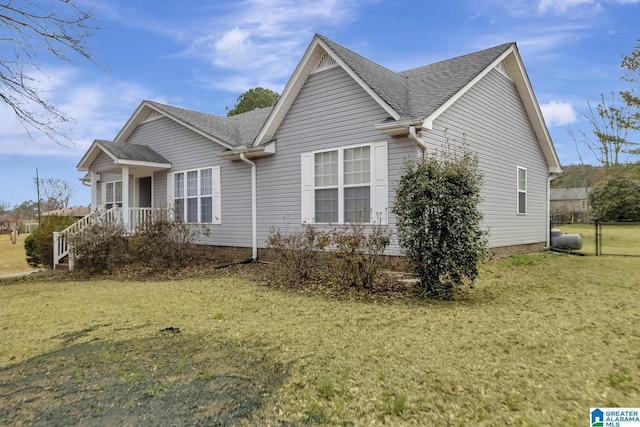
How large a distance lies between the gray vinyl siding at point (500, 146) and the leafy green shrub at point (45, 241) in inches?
461

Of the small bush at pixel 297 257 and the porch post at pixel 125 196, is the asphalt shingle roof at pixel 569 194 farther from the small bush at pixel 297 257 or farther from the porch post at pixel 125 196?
the porch post at pixel 125 196

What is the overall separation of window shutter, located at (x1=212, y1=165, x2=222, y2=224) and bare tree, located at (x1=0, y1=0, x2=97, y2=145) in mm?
4804

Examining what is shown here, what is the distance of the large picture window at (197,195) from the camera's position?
12805 mm

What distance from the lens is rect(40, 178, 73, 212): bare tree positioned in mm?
42156

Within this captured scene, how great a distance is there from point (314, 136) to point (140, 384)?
25.8ft

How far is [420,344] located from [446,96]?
254 inches

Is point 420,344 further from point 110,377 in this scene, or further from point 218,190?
point 218,190

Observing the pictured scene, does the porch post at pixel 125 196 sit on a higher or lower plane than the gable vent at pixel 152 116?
lower

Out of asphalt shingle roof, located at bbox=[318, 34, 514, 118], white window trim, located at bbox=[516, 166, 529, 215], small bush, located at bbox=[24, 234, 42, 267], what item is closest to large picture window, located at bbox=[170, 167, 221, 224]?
small bush, located at bbox=[24, 234, 42, 267]

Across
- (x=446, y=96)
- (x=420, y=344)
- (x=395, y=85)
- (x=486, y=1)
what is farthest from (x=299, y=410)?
(x=486, y=1)

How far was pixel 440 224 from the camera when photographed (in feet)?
21.1

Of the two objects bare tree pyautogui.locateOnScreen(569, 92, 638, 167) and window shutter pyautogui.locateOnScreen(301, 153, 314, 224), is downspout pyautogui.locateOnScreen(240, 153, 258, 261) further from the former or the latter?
bare tree pyautogui.locateOnScreen(569, 92, 638, 167)

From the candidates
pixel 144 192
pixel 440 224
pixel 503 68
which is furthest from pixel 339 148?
pixel 144 192

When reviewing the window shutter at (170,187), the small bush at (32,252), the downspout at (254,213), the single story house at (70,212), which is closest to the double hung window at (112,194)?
the window shutter at (170,187)
